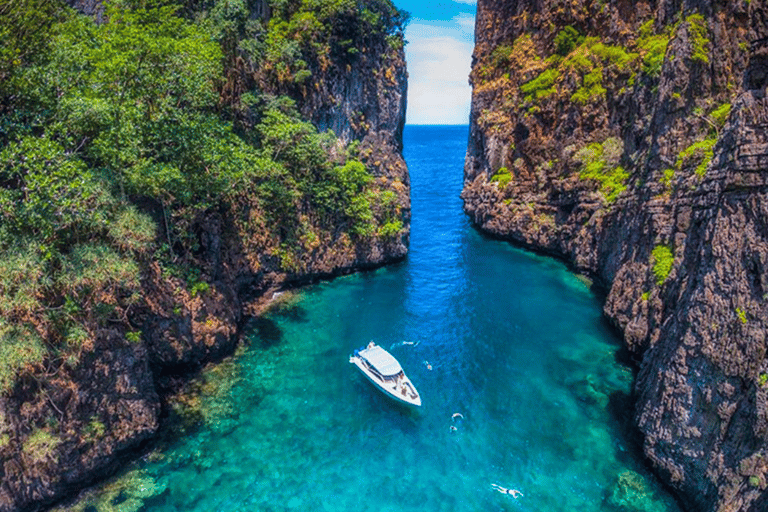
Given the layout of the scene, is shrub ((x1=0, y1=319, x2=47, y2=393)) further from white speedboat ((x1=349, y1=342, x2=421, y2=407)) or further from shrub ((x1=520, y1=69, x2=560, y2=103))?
shrub ((x1=520, y1=69, x2=560, y2=103))

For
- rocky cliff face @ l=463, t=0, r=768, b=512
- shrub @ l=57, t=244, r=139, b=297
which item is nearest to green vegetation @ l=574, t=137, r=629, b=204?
rocky cliff face @ l=463, t=0, r=768, b=512

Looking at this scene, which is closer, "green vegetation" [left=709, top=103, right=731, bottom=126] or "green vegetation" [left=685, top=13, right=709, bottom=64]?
"green vegetation" [left=709, top=103, right=731, bottom=126]

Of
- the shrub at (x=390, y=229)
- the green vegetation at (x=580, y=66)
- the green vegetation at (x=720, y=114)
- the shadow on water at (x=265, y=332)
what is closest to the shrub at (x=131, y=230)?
the shadow on water at (x=265, y=332)

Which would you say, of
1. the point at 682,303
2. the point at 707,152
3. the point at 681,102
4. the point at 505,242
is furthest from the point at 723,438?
the point at 505,242

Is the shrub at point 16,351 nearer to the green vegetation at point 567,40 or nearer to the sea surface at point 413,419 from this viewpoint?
the sea surface at point 413,419

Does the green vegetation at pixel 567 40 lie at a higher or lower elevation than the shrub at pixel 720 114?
higher

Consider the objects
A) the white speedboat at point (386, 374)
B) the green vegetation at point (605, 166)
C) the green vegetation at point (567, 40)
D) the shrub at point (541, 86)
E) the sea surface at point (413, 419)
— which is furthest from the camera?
the shrub at point (541, 86)
